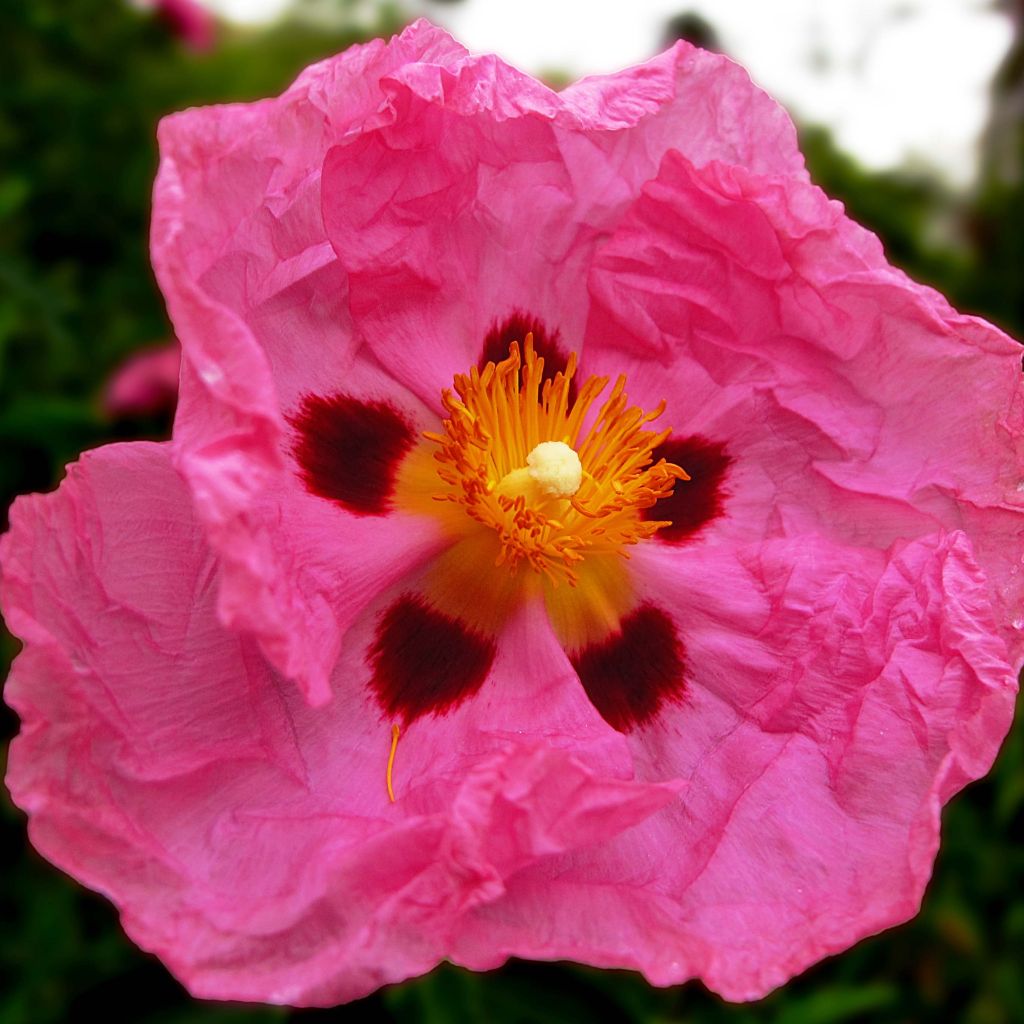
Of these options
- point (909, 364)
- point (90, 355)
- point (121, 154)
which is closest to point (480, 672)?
point (909, 364)

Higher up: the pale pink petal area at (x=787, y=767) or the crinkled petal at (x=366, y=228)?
the crinkled petal at (x=366, y=228)

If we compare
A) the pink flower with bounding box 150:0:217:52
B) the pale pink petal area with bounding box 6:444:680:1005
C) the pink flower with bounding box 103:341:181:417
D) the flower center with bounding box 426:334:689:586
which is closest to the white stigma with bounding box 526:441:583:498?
the flower center with bounding box 426:334:689:586

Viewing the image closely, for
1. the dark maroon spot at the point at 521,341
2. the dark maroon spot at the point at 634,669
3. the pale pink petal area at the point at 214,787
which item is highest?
the dark maroon spot at the point at 521,341

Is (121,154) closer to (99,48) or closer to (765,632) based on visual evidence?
(99,48)

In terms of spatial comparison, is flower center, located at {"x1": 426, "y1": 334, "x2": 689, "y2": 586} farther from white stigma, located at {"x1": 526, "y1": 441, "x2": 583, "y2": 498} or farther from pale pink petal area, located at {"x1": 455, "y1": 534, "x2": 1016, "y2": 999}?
pale pink petal area, located at {"x1": 455, "y1": 534, "x2": 1016, "y2": 999}

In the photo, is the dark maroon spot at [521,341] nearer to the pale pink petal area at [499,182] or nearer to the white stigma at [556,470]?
the pale pink petal area at [499,182]

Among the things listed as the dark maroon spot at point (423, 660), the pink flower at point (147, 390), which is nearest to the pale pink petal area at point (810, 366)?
the dark maroon spot at point (423, 660)

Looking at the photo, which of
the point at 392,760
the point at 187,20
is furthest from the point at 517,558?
the point at 187,20
